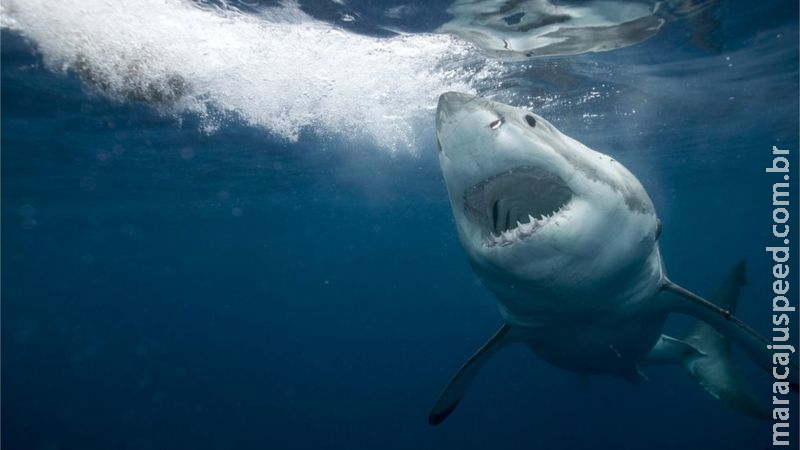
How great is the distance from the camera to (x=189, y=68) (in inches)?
428

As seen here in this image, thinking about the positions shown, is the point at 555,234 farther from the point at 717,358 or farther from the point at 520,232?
the point at 717,358

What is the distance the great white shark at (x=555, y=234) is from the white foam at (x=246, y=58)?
21.3ft

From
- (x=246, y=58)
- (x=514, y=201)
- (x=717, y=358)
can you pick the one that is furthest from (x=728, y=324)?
(x=246, y=58)

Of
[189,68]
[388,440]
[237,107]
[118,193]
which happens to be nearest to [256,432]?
[388,440]

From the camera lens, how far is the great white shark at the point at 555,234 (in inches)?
117

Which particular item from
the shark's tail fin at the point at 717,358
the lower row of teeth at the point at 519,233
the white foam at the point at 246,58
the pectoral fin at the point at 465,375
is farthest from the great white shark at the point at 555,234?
the white foam at the point at 246,58

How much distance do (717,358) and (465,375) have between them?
3.86m

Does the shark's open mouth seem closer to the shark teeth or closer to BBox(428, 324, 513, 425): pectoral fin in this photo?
the shark teeth

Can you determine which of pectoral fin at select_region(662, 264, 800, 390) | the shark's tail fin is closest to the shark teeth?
pectoral fin at select_region(662, 264, 800, 390)

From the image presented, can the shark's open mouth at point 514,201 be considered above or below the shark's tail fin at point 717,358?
above

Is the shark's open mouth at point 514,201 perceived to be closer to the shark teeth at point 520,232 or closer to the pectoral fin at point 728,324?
the shark teeth at point 520,232

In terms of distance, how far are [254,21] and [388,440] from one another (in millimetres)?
25913

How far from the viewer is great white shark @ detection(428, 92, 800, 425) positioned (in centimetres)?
297

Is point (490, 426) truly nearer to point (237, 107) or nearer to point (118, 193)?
point (237, 107)
